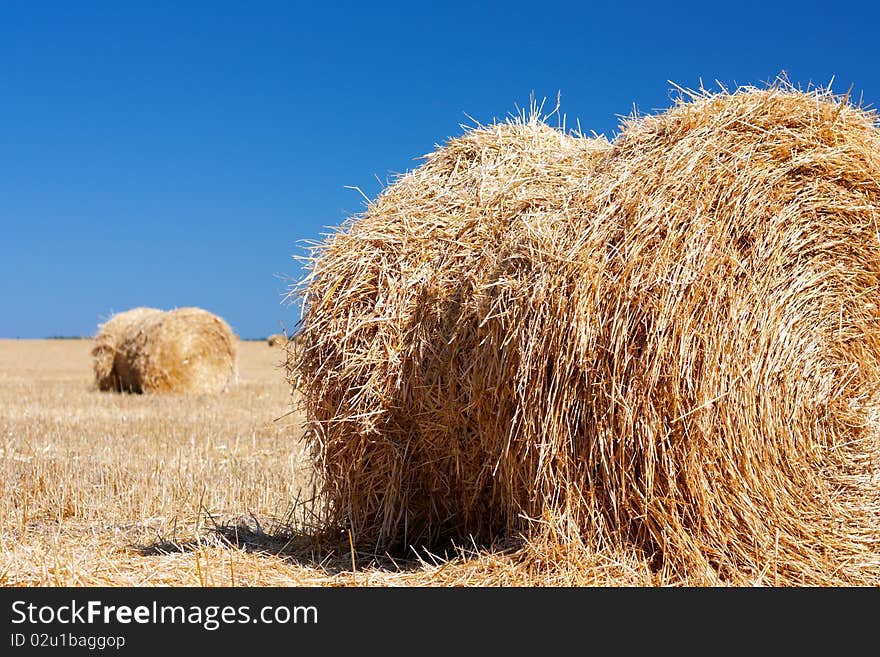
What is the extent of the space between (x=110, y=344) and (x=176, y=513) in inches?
440

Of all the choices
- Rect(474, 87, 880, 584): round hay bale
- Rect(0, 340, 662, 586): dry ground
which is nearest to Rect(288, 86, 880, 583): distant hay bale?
Rect(474, 87, 880, 584): round hay bale

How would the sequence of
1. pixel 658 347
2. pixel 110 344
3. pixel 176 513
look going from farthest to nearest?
pixel 110 344 < pixel 176 513 < pixel 658 347

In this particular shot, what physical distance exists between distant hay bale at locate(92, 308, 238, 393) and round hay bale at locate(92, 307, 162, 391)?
2 cm

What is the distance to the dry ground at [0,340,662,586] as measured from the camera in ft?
12.9

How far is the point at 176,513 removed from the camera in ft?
18.6

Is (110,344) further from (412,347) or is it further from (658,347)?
(658,347)

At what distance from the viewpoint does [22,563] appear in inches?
159

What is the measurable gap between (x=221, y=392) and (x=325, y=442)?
1115cm

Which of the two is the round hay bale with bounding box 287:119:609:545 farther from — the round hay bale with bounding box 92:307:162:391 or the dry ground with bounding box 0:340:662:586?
the round hay bale with bounding box 92:307:162:391

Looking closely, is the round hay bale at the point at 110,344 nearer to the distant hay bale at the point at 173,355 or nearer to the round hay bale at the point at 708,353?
the distant hay bale at the point at 173,355

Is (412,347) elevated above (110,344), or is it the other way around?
(110,344)

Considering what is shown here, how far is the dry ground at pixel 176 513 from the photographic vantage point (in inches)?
155

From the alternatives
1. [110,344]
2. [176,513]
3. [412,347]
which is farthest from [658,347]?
[110,344]

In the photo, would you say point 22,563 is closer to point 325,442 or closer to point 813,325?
point 325,442
